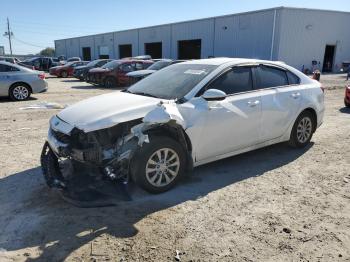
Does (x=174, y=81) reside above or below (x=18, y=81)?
above

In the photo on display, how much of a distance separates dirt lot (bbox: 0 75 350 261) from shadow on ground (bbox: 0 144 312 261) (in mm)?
10

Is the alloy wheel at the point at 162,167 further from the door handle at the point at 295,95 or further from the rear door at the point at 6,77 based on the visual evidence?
the rear door at the point at 6,77

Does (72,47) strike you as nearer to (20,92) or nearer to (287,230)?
(20,92)

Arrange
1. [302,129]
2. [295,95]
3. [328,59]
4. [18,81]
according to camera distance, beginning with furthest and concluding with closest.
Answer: [328,59] < [18,81] < [302,129] < [295,95]

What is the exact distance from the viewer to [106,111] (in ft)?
13.9

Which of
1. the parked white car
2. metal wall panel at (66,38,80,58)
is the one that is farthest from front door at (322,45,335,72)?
metal wall panel at (66,38,80,58)

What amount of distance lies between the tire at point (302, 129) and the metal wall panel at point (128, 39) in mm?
41186

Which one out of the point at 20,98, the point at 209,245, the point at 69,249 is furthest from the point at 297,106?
the point at 20,98

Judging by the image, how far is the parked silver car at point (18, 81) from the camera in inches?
480

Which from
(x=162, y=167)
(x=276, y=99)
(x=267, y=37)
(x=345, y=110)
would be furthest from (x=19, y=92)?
(x=267, y=37)

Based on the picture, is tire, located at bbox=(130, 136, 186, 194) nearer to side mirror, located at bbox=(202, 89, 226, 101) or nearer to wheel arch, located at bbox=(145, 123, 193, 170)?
wheel arch, located at bbox=(145, 123, 193, 170)

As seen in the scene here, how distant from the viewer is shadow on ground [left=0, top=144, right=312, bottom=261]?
11.1 ft

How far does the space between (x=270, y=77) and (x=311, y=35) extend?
1187 inches

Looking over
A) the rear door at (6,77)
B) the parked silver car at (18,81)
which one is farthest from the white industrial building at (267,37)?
the rear door at (6,77)
